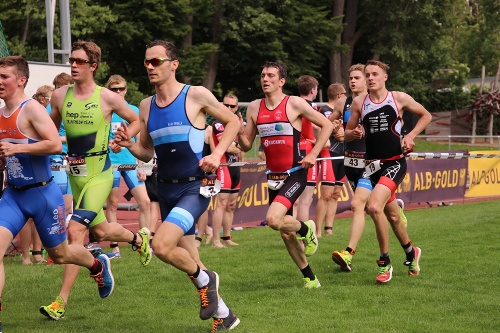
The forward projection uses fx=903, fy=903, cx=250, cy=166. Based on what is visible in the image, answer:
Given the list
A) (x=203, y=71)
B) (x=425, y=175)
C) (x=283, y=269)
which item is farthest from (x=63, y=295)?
(x=203, y=71)

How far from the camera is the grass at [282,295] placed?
783 centimetres

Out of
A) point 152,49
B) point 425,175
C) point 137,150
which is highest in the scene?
point 152,49

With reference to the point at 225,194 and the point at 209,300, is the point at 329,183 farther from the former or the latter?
the point at 209,300

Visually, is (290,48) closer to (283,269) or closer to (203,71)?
(203,71)

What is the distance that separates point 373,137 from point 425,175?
40.1 ft

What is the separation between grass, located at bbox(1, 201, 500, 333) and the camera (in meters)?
7.83

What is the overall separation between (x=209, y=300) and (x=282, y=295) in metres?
1.94

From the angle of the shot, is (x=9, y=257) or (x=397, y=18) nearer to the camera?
(x=9, y=257)

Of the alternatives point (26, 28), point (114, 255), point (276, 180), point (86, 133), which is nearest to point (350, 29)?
point (26, 28)

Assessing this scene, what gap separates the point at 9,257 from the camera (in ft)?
41.9

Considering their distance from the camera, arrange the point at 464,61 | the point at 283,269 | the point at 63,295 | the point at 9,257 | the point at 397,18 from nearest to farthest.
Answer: the point at 63,295 → the point at 283,269 → the point at 9,257 → the point at 397,18 → the point at 464,61

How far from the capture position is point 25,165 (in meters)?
7.47

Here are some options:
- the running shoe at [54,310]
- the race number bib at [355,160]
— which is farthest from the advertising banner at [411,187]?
the running shoe at [54,310]

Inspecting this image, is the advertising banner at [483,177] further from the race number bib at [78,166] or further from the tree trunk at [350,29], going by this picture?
the tree trunk at [350,29]
